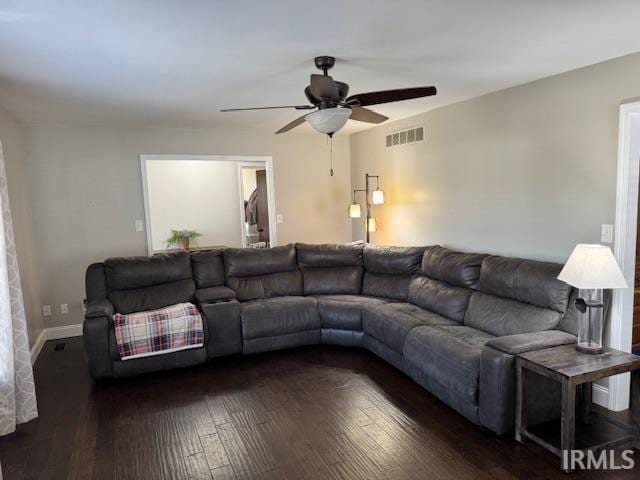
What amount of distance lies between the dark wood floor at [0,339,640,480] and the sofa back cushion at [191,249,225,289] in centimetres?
107

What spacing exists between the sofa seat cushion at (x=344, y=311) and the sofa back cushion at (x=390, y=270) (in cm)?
18

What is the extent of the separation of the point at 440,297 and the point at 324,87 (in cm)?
224

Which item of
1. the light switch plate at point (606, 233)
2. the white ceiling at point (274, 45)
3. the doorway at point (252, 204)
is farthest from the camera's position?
the doorway at point (252, 204)

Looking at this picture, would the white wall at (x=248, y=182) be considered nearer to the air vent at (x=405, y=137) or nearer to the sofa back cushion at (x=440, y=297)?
the air vent at (x=405, y=137)

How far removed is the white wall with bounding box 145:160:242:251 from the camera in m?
7.00

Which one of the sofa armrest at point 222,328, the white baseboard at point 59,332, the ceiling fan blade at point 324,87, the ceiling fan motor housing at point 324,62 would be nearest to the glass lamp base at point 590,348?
the ceiling fan blade at point 324,87

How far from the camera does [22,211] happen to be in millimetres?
4148

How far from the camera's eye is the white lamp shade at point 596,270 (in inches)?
95.7

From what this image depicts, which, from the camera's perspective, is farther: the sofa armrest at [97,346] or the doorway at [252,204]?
the doorway at [252,204]

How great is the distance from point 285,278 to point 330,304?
2.42 ft

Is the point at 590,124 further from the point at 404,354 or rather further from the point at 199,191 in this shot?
the point at 199,191

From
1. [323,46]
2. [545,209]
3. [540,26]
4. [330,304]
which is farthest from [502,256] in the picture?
[323,46]

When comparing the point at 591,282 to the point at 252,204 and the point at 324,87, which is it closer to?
the point at 324,87

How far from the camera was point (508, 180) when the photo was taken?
3674 mm
